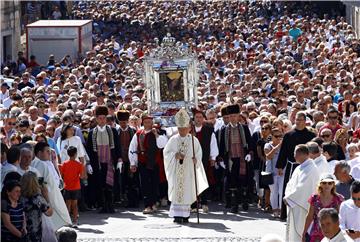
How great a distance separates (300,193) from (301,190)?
0.04m

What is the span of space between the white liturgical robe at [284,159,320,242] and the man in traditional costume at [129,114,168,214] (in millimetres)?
4946

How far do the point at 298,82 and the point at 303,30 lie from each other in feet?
52.5

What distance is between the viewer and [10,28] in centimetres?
4444

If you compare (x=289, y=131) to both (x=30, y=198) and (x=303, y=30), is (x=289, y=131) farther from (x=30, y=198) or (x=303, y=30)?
(x=303, y=30)

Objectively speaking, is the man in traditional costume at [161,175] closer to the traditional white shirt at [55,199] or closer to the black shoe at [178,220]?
the black shoe at [178,220]

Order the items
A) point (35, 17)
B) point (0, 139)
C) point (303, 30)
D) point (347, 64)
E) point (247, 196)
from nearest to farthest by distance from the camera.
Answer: point (0, 139) < point (247, 196) < point (347, 64) < point (303, 30) < point (35, 17)

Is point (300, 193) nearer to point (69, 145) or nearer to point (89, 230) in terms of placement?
point (89, 230)

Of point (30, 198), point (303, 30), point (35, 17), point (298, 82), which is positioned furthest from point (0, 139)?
point (35, 17)

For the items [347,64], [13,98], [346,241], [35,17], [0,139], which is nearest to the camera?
[346,241]

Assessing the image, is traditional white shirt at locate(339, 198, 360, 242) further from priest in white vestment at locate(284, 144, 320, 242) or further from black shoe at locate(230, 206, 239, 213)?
black shoe at locate(230, 206, 239, 213)

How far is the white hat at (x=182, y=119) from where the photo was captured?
67.4ft

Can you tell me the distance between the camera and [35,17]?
53156 millimetres

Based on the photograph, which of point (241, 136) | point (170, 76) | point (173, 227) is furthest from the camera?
point (170, 76)

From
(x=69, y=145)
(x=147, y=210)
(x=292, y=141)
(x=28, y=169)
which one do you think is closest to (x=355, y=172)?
(x=292, y=141)
